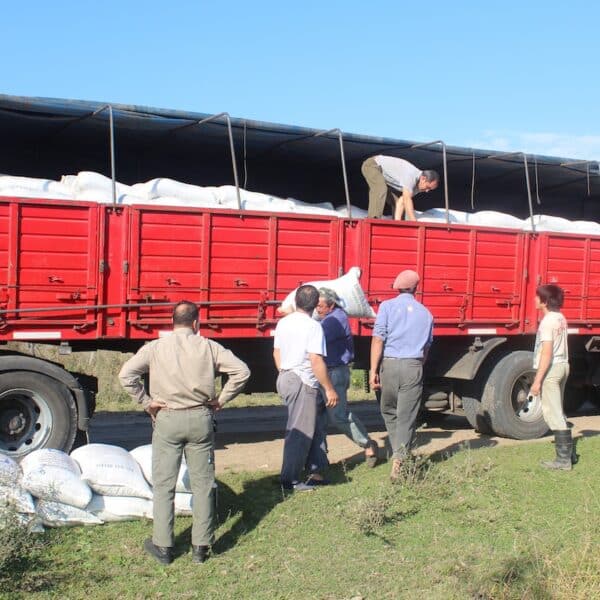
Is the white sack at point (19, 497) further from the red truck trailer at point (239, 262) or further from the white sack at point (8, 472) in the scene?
the red truck trailer at point (239, 262)

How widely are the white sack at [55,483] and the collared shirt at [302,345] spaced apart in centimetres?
181

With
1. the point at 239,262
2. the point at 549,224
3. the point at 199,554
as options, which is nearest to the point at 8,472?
the point at 199,554

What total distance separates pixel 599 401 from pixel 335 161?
528 cm

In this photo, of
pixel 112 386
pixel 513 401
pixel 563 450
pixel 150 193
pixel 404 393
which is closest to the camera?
pixel 404 393

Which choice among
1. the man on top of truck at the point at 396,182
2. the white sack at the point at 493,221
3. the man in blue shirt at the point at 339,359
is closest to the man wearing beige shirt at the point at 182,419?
the man in blue shirt at the point at 339,359

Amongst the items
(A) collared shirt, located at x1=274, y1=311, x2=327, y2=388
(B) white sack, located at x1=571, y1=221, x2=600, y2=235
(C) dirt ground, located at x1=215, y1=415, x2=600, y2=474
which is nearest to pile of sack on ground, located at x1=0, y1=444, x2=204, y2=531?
(A) collared shirt, located at x1=274, y1=311, x2=327, y2=388

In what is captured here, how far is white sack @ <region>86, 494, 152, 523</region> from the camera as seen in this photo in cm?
559

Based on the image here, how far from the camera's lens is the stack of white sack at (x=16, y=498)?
16.3 feet

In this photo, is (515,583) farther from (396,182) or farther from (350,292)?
(396,182)

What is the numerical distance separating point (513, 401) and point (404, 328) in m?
3.52

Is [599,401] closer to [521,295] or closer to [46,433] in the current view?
[521,295]

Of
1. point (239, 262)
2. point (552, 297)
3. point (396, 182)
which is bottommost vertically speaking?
point (552, 297)

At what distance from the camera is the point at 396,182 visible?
31.4ft

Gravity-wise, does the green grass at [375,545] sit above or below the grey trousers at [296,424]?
below
